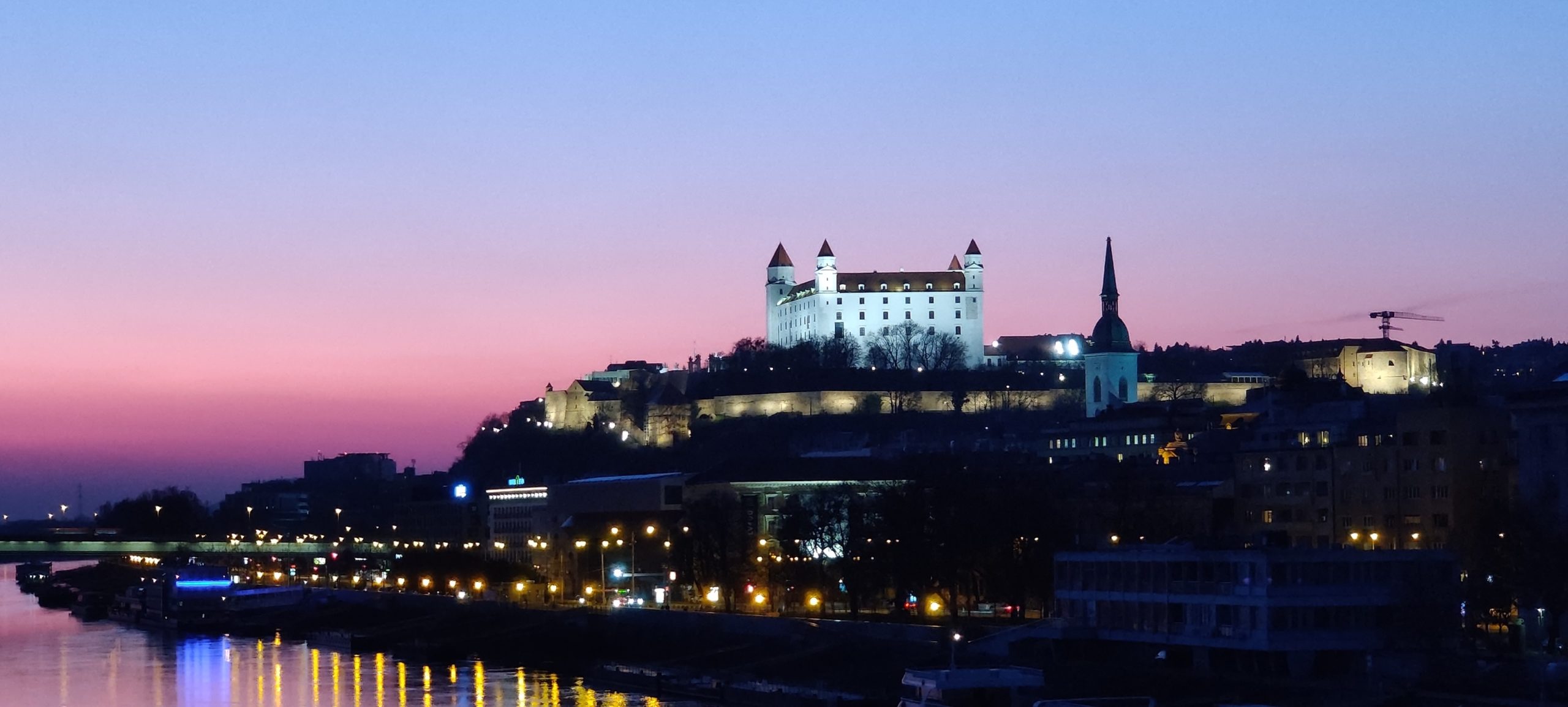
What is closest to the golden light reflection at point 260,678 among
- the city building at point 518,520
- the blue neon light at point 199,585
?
the blue neon light at point 199,585

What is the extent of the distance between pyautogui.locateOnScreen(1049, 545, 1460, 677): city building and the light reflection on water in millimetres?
15576

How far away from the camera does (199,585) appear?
119000 millimetres

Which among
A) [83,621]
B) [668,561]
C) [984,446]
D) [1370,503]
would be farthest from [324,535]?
[1370,503]

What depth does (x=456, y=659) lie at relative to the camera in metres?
81.4

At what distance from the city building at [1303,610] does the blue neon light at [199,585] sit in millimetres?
76629

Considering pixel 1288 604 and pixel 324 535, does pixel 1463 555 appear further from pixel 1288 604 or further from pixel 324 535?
pixel 324 535

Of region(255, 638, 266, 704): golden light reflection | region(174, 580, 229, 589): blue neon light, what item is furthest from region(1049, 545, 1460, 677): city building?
region(174, 580, 229, 589): blue neon light

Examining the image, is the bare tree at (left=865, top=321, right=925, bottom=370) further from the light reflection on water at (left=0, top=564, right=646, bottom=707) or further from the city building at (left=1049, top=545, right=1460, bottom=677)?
the city building at (left=1049, top=545, right=1460, bottom=677)

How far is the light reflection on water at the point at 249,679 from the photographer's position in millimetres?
65188

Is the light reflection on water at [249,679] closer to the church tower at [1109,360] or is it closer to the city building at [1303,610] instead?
the city building at [1303,610]

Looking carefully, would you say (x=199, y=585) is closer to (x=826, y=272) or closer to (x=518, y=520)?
(x=518, y=520)

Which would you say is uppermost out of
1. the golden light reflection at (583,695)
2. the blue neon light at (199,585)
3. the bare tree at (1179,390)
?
the bare tree at (1179,390)

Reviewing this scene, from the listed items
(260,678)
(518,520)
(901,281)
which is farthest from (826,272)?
(260,678)

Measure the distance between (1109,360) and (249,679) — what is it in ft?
279
